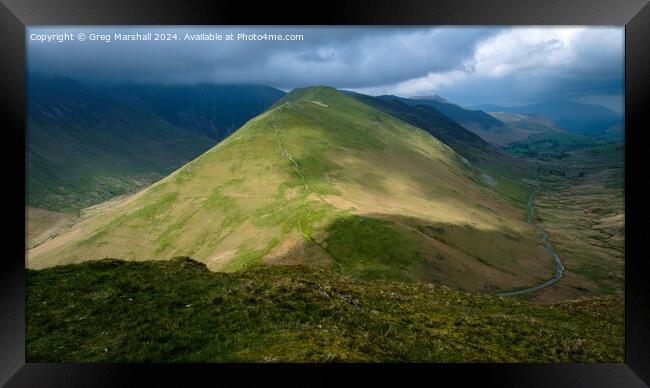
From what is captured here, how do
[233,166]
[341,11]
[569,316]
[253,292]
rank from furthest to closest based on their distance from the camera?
[233,166] → [569,316] → [253,292] → [341,11]

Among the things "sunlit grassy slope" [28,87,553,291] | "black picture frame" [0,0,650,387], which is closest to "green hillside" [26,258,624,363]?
"black picture frame" [0,0,650,387]

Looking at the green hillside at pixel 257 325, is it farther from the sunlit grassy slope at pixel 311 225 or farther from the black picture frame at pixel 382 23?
the sunlit grassy slope at pixel 311 225

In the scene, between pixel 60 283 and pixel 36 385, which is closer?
pixel 36 385

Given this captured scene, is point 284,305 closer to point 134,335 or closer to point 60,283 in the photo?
point 134,335

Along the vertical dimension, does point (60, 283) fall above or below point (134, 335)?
above

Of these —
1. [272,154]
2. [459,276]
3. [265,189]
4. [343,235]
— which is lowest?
[459,276]

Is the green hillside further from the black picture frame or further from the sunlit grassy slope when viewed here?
the sunlit grassy slope

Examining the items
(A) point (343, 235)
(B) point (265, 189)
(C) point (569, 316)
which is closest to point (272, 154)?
(B) point (265, 189)

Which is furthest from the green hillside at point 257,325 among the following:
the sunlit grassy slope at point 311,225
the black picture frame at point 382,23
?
the sunlit grassy slope at point 311,225

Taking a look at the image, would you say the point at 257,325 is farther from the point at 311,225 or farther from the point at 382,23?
the point at 311,225
